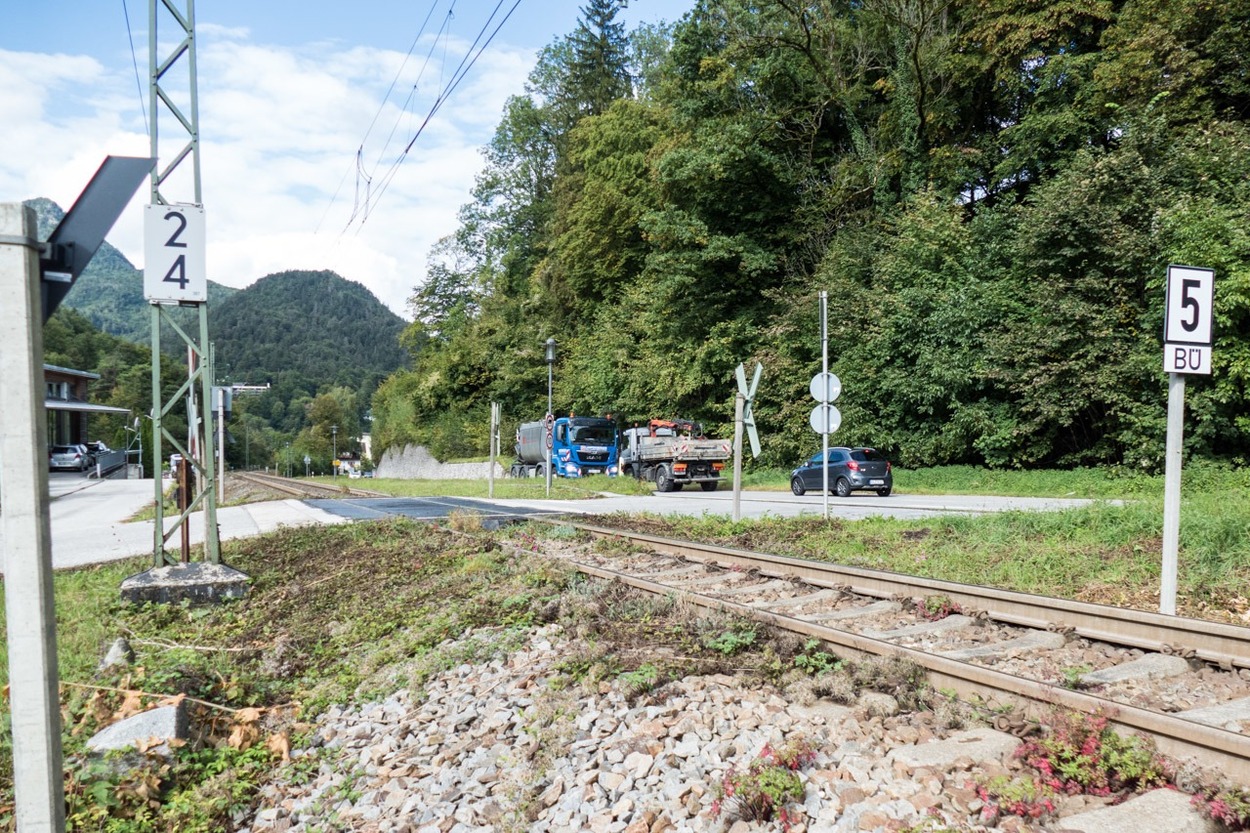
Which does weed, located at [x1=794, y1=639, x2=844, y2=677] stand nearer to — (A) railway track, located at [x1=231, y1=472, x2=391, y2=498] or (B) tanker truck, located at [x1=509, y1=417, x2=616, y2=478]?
(A) railway track, located at [x1=231, y1=472, x2=391, y2=498]

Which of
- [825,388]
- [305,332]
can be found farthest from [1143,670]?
[305,332]

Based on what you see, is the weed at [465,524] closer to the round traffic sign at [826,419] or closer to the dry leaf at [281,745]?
the round traffic sign at [826,419]

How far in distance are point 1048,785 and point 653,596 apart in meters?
3.96

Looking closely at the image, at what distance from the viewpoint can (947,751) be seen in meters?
3.91

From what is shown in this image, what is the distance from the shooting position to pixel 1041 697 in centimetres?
441

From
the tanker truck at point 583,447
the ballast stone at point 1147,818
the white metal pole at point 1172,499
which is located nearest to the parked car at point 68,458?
the tanker truck at point 583,447

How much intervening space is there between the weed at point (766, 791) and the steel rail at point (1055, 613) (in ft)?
9.91

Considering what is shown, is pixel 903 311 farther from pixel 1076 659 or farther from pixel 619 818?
pixel 619 818

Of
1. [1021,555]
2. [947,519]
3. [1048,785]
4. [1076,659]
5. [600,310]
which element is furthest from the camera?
[600,310]

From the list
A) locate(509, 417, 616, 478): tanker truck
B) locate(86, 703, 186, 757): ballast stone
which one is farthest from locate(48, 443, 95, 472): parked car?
locate(86, 703, 186, 757): ballast stone

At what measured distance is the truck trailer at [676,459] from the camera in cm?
2909

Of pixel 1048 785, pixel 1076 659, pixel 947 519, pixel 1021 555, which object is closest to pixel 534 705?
pixel 1048 785

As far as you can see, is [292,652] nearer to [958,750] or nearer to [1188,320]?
[958,750]

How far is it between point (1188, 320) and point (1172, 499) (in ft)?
4.61
